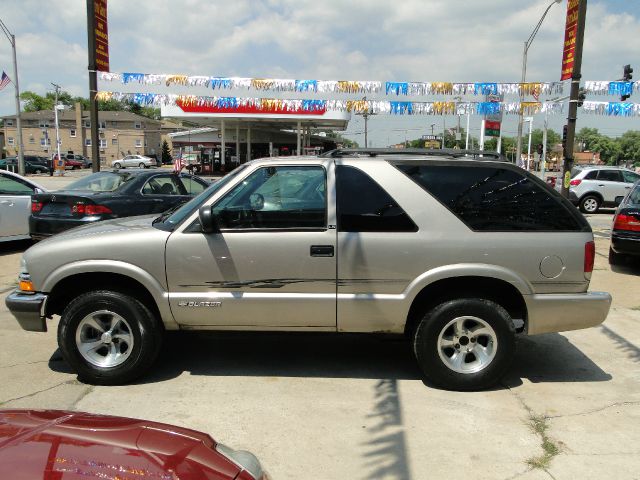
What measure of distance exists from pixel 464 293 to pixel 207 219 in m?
2.13

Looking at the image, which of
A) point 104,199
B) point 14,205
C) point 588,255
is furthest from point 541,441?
point 14,205

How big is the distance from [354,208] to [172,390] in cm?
205

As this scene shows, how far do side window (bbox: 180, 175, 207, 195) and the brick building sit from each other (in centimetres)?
7888

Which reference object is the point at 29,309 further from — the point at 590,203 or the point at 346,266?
the point at 590,203

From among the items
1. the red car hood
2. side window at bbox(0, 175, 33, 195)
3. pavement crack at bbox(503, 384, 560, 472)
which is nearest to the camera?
the red car hood

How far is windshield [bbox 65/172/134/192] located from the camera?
8.96m

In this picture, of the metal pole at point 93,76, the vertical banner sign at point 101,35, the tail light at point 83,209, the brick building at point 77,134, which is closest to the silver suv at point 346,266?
the tail light at point 83,209

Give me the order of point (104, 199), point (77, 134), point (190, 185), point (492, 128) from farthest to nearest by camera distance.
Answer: point (77, 134), point (492, 128), point (190, 185), point (104, 199)

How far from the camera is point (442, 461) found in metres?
3.31

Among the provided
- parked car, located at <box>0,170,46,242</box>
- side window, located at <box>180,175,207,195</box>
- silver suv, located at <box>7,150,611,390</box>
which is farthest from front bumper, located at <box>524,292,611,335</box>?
parked car, located at <box>0,170,46,242</box>

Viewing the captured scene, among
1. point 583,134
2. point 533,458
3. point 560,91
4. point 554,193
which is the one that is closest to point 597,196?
point 560,91

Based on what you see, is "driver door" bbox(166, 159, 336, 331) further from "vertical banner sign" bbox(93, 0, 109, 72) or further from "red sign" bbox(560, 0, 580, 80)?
"red sign" bbox(560, 0, 580, 80)

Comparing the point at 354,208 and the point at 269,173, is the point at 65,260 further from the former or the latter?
the point at 354,208

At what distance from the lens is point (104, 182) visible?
359 inches
